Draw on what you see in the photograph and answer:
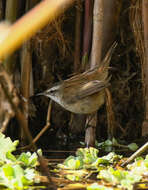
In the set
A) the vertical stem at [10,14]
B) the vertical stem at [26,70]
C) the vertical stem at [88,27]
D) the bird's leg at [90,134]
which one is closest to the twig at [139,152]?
the bird's leg at [90,134]

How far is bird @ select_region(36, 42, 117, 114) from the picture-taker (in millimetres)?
3137

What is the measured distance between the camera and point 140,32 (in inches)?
135

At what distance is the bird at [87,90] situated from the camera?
10.3 ft

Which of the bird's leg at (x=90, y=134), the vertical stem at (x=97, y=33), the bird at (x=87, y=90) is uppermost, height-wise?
the vertical stem at (x=97, y=33)

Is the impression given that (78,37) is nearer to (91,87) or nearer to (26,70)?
(26,70)

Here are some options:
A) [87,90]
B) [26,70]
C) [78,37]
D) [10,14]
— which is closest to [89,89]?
[87,90]

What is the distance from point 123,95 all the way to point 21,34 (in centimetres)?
265

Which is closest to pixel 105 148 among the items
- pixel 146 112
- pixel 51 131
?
pixel 146 112

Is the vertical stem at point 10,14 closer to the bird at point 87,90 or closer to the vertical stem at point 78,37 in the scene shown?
the bird at point 87,90

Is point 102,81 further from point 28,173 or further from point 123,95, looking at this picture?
point 28,173

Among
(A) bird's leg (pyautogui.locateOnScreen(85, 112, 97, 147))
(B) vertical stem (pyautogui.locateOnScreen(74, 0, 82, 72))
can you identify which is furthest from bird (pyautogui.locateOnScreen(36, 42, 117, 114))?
(B) vertical stem (pyautogui.locateOnScreen(74, 0, 82, 72))

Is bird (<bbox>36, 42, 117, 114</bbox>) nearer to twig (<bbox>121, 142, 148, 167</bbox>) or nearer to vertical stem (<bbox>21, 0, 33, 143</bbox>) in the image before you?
vertical stem (<bbox>21, 0, 33, 143</bbox>)

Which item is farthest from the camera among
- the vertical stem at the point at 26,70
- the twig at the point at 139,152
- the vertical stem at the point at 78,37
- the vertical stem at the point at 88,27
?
the vertical stem at the point at 78,37

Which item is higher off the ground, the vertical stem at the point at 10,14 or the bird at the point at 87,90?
the vertical stem at the point at 10,14
